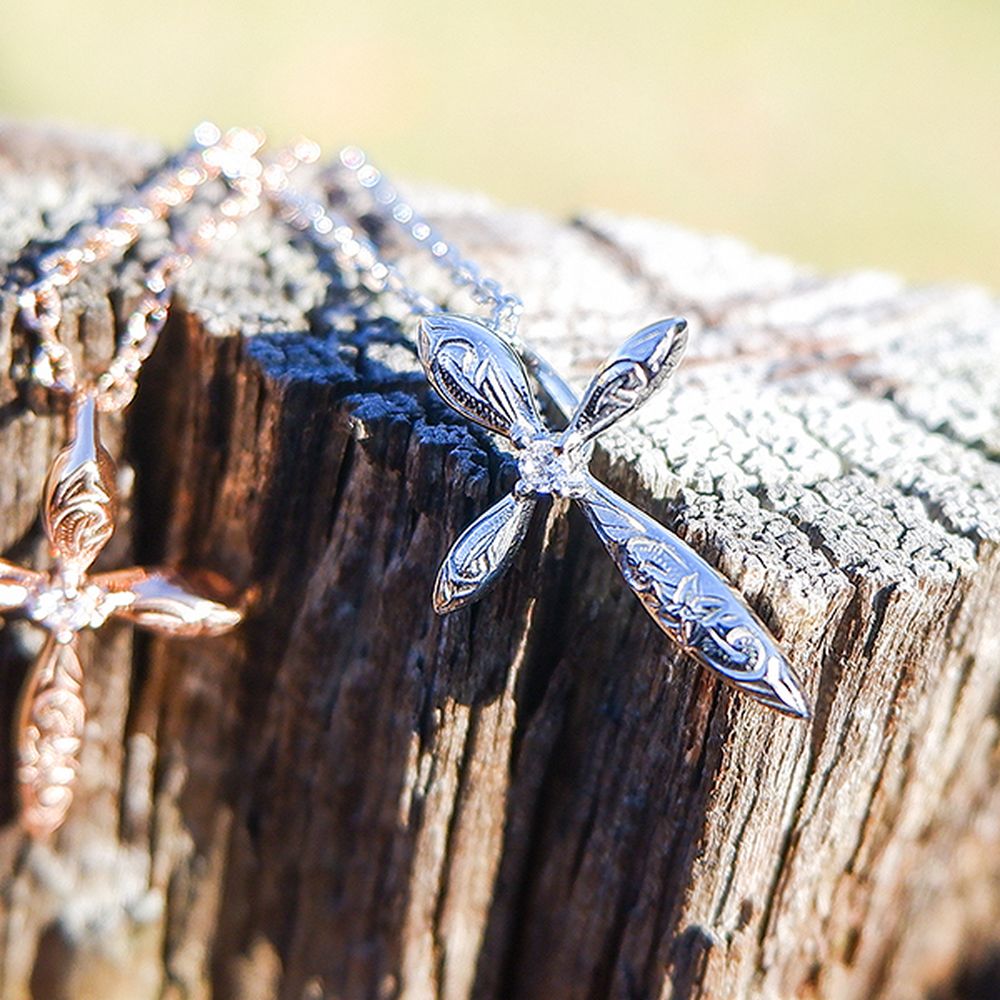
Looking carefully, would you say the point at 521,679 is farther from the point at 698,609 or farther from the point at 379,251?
the point at 379,251

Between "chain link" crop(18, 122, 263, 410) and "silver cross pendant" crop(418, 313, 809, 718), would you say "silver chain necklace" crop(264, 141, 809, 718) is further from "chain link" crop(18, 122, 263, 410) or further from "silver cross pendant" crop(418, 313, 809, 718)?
"chain link" crop(18, 122, 263, 410)

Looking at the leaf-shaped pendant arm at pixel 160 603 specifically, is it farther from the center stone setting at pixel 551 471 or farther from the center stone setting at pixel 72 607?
the center stone setting at pixel 551 471

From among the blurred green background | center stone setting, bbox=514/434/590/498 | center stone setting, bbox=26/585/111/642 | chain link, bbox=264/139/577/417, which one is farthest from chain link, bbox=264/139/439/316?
the blurred green background

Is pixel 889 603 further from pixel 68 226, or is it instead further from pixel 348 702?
pixel 68 226

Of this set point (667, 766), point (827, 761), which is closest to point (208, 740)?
point (667, 766)

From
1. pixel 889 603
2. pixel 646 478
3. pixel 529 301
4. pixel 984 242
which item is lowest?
pixel 889 603

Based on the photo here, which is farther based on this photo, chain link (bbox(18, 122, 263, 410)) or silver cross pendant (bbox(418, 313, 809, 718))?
chain link (bbox(18, 122, 263, 410))

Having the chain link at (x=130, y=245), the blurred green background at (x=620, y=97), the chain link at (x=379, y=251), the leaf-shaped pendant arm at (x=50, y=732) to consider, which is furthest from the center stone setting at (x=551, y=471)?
the blurred green background at (x=620, y=97)
